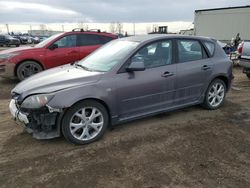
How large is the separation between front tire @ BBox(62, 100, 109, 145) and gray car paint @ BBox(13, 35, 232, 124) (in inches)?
4.5

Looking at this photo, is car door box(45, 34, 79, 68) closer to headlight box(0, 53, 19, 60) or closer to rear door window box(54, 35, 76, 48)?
rear door window box(54, 35, 76, 48)

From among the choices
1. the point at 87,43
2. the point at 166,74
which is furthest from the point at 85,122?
the point at 87,43

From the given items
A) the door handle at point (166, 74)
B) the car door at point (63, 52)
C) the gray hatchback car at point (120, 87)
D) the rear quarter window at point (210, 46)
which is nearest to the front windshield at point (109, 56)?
the gray hatchback car at point (120, 87)

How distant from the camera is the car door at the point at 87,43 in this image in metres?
8.91

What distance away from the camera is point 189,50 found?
525cm

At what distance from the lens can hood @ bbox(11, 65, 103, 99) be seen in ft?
12.9

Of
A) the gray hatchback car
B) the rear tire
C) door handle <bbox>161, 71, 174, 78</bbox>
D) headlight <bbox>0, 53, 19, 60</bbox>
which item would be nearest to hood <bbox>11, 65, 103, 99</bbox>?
the gray hatchback car

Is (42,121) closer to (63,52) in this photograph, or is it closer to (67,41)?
(63,52)

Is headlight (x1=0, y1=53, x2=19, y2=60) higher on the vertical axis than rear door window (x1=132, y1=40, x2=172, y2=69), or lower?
lower

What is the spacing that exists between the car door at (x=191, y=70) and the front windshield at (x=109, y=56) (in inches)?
38.6

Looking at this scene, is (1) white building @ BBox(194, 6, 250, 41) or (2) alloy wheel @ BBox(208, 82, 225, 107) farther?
(1) white building @ BBox(194, 6, 250, 41)

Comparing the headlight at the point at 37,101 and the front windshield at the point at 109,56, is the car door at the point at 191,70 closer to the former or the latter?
the front windshield at the point at 109,56

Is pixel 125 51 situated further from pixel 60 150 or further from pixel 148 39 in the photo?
pixel 60 150

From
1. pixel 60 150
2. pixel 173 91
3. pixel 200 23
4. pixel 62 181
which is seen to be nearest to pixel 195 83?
pixel 173 91
